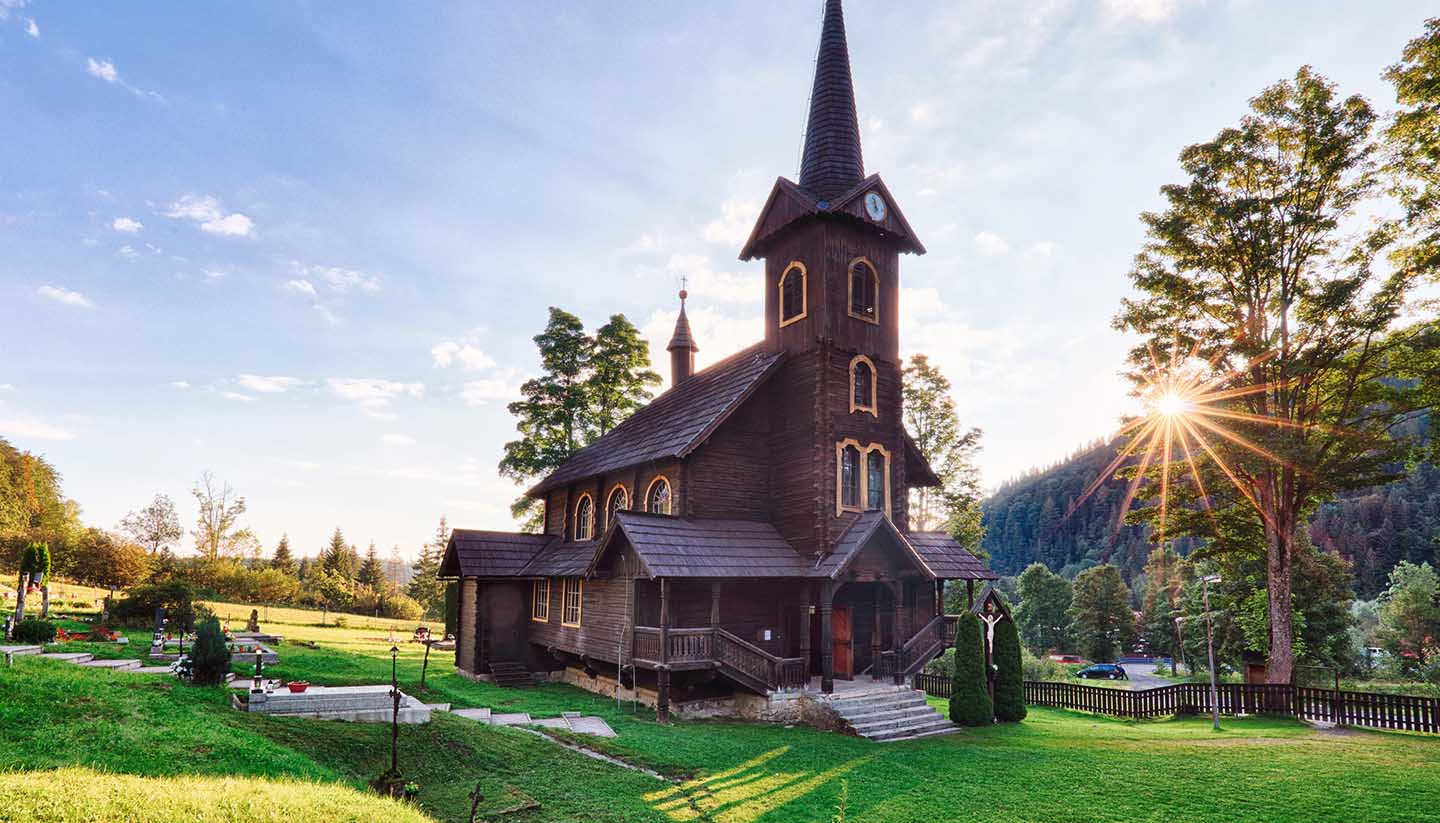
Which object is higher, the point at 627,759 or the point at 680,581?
the point at 680,581

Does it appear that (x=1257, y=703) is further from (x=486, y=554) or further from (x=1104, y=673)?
(x=1104, y=673)

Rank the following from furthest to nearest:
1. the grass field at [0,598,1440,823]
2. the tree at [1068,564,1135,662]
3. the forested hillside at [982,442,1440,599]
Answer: the forested hillside at [982,442,1440,599]
the tree at [1068,564,1135,662]
the grass field at [0,598,1440,823]

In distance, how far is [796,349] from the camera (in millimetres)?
21703

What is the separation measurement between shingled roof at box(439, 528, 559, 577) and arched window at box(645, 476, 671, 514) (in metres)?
5.97

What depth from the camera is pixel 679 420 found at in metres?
22.7

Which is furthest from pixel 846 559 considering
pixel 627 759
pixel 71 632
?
pixel 71 632

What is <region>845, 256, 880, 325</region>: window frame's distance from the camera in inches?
846

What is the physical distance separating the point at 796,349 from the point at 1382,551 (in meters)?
98.0

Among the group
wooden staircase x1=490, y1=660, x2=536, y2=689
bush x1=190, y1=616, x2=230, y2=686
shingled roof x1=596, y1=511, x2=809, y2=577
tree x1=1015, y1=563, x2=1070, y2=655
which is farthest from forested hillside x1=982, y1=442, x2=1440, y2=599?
bush x1=190, y1=616, x2=230, y2=686

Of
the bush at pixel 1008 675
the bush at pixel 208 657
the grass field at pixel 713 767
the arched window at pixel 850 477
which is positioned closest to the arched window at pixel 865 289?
the arched window at pixel 850 477

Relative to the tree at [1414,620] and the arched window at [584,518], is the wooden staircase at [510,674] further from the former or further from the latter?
the tree at [1414,620]

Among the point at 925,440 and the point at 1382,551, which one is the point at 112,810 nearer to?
the point at 925,440

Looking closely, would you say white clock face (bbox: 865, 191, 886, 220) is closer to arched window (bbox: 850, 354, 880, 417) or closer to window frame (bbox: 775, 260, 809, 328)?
window frame (bbox: 775, 260, 809, 328)

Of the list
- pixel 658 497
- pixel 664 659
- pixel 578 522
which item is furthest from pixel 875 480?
pixel 578 522
